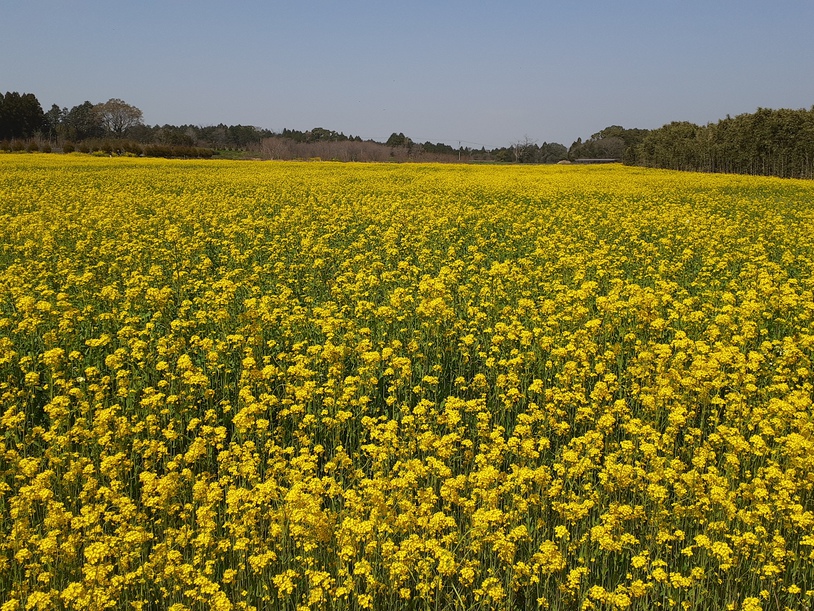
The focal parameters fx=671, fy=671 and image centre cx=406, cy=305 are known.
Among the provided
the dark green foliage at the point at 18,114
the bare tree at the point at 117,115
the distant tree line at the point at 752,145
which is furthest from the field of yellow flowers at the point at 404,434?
the bare tree at the point at 117,115

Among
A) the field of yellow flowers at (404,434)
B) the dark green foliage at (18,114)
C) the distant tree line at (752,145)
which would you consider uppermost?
the dark green foliage at (18,114)

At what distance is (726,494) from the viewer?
4121 millimetres

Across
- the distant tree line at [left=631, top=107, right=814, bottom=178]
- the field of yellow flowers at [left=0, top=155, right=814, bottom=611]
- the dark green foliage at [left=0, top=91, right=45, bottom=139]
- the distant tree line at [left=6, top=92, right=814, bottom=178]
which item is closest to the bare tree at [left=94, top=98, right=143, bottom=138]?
the distant tree line at [left=6, top=92, right=814, bottom=178]

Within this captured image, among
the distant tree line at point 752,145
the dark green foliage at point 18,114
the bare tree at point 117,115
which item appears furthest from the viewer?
the bare tree at point 117,115

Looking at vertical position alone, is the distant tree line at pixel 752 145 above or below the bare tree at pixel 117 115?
below

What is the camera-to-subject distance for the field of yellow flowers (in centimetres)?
379

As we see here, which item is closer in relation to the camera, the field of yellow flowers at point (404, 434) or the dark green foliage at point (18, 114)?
the field of yellow flowers at point (404, 434)

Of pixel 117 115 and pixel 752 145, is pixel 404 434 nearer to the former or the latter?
pixel 752 145

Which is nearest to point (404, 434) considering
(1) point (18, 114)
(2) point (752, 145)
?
(2) point (752, 145)

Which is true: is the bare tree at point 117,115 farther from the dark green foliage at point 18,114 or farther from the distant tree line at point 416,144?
the dark green foliage at point 18,114

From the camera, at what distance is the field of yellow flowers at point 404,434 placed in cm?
379

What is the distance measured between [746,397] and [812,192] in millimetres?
25951

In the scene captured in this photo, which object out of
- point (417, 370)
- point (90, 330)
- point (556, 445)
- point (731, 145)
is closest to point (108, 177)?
point (90, 330)

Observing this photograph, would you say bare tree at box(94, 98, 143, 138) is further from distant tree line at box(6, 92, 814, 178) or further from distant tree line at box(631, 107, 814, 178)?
distant tree line at box(631, 107, 814, 178)
